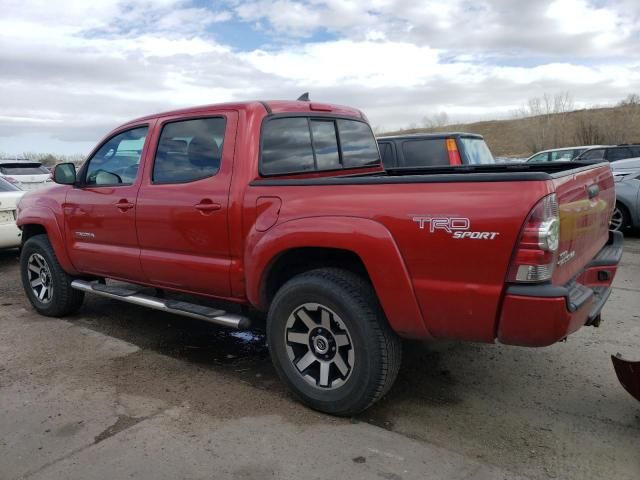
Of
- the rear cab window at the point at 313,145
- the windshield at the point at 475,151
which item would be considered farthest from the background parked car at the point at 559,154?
the rear cab window at the point at 313,145

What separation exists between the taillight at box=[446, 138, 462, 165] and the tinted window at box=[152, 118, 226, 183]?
4.51 m

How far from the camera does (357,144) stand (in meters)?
4.86

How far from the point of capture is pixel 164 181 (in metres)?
4.33

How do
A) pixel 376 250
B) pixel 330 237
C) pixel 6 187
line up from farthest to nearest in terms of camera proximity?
pixel 6 187
pixel 330 237
pixel 376 250

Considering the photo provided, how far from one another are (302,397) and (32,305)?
12.6 ft

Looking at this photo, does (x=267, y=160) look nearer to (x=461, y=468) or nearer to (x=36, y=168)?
(x=461, y=468)

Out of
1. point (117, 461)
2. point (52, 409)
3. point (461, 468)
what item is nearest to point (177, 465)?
point (117, 461)

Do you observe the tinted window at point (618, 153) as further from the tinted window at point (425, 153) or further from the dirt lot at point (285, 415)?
the dirt lot at point (285, 415)

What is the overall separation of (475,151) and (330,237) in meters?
5.70

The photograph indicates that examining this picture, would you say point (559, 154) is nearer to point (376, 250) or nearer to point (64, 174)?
point (64, 174)

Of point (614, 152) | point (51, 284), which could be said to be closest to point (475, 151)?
point (51, 284)

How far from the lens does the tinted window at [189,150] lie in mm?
4059

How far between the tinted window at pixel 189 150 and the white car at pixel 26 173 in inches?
352

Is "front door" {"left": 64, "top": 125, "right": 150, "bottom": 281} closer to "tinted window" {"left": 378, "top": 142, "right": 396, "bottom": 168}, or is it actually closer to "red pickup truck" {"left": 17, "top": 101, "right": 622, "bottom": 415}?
"red pickup truck" {"left": 17, "top": 101, "right": 622, "bottom": 415}
